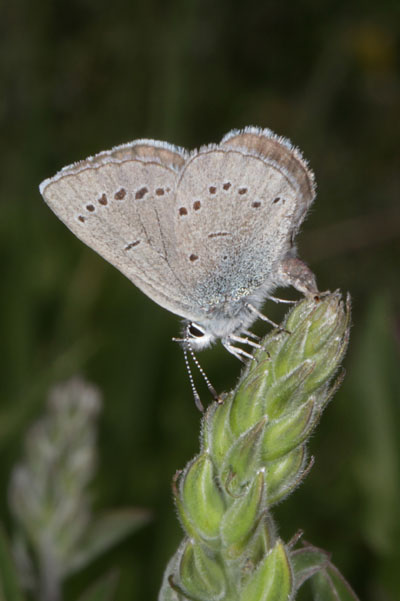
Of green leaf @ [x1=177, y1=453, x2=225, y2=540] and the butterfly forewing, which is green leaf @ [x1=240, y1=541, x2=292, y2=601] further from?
the butterfly forewing

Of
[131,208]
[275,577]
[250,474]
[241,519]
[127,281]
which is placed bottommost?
[275,577]

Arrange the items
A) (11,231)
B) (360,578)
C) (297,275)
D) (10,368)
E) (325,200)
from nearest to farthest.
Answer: (297,275), (360,578), (10,368), (11,231), (325,200)

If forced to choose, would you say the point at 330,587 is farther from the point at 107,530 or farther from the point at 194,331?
the point at 107,530

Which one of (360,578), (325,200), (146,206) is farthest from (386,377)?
(325,200)

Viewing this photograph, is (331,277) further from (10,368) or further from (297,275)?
(297,275)

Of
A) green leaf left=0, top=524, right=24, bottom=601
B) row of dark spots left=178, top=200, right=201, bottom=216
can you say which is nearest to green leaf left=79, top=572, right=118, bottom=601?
green leaf left=0, top=524, right=24, bottom=601

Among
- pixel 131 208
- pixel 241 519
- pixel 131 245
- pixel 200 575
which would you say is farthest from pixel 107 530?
pixel 241 519
